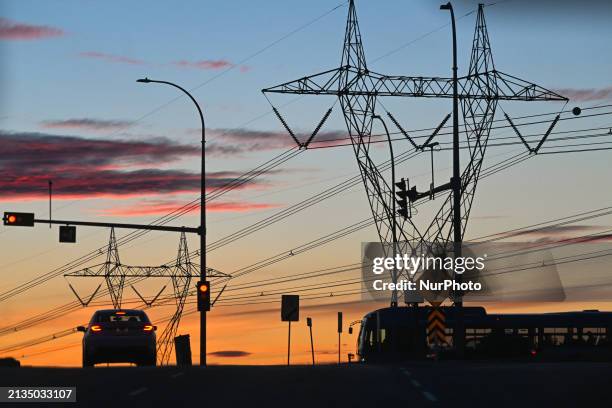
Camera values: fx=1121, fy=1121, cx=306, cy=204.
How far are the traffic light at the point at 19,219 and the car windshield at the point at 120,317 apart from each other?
12735 mm

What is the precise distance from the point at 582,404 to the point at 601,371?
10286 millimetres

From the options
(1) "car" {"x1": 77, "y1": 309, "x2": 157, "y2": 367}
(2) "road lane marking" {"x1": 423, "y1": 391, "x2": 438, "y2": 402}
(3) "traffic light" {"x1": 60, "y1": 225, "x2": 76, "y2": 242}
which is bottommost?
(2) "road lane marking" {"x1": 423, "y1": 391, "x2": 438, "y2": 402}

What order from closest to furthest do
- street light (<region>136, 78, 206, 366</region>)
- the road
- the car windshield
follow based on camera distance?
the road < the car windshield < street light (<region>136, 78, 206, 366</region>)

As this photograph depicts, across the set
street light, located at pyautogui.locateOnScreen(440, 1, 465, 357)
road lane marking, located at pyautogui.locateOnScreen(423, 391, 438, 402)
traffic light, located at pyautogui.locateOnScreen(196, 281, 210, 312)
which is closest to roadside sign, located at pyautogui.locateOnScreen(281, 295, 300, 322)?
traffic light, located at pyautogui.locateOnScreen(196, 281, 210, 312)

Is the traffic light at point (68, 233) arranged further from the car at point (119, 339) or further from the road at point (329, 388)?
the road at point (329, 388)

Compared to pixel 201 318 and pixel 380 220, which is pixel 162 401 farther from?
pixel 380 220

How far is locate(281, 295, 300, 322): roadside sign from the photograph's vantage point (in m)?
48.9

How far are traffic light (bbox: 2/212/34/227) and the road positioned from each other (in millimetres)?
17719

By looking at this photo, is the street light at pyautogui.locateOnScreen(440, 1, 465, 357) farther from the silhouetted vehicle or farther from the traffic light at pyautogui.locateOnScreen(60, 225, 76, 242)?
the traffic light at pyautogui.locateOnScreen(60, 225, 76, 242)

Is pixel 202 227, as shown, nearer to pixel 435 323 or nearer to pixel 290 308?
pixel 290 308

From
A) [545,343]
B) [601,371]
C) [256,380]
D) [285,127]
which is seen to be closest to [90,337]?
[256,380]

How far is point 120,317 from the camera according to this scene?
103 ft

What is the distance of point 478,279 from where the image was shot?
54.2 m

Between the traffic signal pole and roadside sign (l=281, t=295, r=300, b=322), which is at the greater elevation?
the traffic signal pole
